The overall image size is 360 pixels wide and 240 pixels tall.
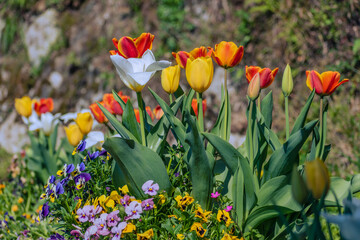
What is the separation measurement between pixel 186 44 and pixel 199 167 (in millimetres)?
2859

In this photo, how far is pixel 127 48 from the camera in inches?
55.4

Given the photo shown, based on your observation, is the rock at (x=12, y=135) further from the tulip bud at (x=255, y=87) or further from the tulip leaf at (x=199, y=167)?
the tulip bud at (x=255, y=87)

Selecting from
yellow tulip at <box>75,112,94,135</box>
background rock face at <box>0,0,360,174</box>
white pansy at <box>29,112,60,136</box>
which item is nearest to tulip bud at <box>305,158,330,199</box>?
yellow tulip at <box>75,112,94,135</box>

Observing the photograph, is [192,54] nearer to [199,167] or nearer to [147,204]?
[199,167]

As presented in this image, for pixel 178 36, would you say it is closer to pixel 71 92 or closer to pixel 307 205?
pixel 71 92

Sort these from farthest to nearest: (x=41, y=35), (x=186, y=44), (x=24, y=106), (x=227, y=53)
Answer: (x=41, y=35) < (x=186, y=44) < (x=24, y=106) < (x=227, y=53)

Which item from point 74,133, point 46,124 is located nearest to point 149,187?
point 74,133

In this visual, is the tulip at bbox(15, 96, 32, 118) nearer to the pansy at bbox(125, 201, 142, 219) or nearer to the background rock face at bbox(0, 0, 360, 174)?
the background rock face at bbox(0, 0, 360, 174)

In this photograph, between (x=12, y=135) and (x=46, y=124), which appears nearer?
(x=46, y=124)

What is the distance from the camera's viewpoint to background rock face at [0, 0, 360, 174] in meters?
3.17

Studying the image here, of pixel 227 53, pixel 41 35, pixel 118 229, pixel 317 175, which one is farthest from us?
pixel 41 35

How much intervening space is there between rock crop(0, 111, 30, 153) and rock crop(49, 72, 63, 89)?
657 mm

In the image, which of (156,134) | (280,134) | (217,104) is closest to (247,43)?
(217,104)

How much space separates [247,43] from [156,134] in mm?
2562
